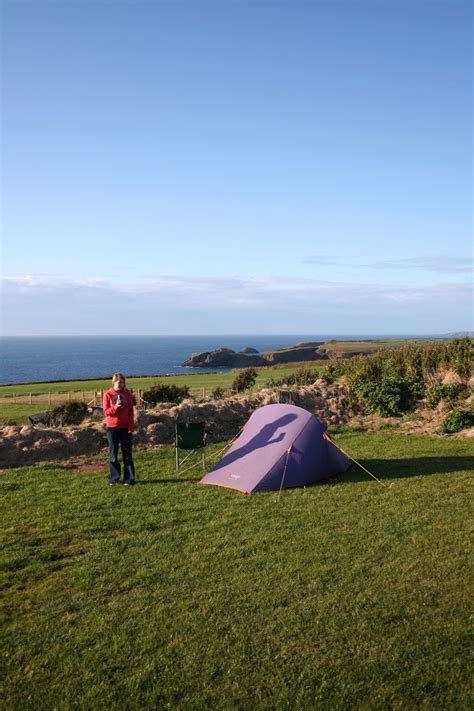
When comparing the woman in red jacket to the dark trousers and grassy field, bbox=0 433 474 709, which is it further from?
grassy field, bbox=0 433 474 709

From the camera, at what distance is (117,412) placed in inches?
459

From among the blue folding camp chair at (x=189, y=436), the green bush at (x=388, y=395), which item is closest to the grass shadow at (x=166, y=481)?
the blue folding camp chair at (x=189, y=436)

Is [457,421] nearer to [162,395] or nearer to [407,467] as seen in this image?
[407,467]

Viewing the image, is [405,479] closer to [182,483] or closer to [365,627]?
[182,483]

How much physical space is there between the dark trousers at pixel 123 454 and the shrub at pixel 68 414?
321 inches

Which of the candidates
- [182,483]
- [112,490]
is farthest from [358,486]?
[112,490]

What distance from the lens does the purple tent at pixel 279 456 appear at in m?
11.0

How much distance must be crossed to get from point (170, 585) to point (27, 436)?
29.7 feet

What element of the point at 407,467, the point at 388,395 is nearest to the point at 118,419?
the point at 407,467

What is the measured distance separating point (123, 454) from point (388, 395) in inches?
401

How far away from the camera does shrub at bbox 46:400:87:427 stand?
1958cm

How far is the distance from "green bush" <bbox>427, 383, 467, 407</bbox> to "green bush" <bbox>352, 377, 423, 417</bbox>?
70 centimetres

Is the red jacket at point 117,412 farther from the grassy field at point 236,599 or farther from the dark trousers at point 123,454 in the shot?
the grassy field at point 236,599

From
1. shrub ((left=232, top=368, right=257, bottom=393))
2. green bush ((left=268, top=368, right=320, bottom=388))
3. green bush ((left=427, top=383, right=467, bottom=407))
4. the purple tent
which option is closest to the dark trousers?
the purple tent
